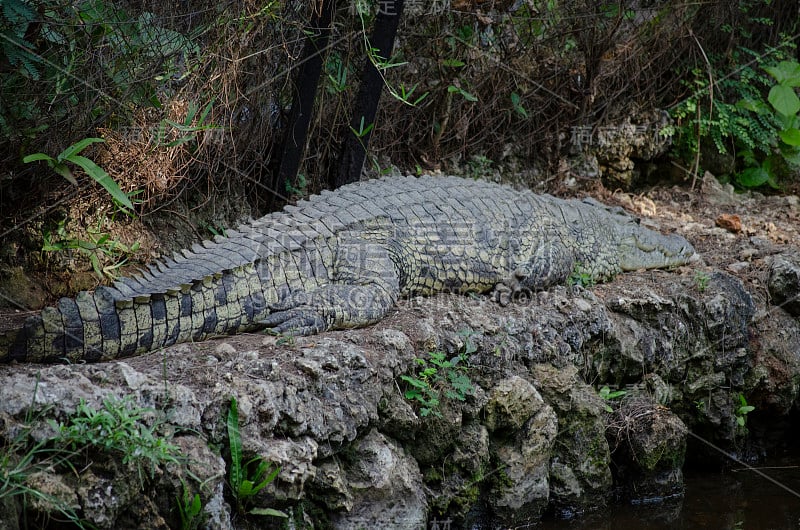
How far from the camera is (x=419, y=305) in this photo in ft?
13.3

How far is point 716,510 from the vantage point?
12.8 feet

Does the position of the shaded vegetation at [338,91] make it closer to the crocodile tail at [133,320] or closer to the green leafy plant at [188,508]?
the crocodile tail at [133,320]

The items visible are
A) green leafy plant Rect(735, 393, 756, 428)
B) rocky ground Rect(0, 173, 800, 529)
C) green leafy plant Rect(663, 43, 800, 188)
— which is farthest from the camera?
green leafy plant Rect(663, 43, 800, 188)

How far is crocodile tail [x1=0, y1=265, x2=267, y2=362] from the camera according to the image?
107 inches

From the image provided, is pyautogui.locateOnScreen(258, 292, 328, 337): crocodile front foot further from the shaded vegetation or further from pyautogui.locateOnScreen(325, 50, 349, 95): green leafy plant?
pyautogui.locateOnScreen(325, 50, 349, 95): green leafy plant

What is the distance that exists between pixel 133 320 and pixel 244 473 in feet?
2.62

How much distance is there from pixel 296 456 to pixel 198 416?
40 cm

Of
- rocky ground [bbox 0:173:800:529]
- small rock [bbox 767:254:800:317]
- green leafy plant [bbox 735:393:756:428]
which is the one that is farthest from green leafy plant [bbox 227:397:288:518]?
small rock [bbox 767:254:800:317]

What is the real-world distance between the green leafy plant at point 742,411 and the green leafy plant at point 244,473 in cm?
317

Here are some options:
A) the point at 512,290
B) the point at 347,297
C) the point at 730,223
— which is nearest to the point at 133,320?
the point at 347,297

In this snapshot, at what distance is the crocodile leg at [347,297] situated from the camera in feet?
11.5

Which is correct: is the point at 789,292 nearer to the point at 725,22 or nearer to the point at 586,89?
the point at 586,89

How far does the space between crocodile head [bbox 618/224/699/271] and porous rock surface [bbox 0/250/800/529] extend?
0.63ft

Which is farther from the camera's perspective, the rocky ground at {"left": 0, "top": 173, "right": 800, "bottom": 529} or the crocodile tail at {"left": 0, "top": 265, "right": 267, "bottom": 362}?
the crocodile tail at {"left": 0, "top": 265, "right": 267, "bottom": 362}
